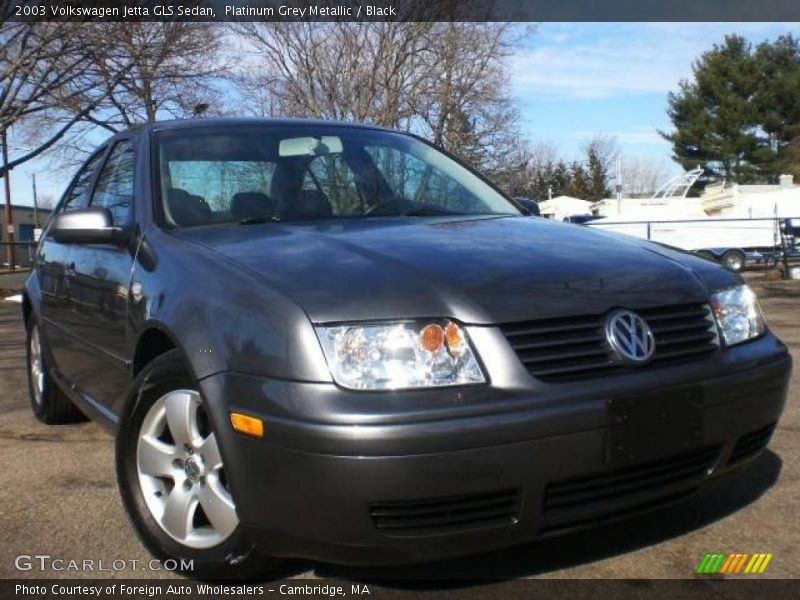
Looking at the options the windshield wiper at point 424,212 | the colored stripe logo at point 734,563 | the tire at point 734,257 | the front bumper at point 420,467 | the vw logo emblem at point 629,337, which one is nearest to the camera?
the front bumper at point 420,467

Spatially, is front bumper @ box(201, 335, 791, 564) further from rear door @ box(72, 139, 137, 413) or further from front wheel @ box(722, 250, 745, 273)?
front wheel @ box(722, 250, 745, 273)

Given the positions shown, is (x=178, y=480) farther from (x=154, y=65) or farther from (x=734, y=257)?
(x=734, y=257)

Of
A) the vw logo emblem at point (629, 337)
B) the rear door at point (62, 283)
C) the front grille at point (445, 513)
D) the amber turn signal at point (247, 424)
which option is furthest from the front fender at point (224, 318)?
the rear door at point (62, 283)

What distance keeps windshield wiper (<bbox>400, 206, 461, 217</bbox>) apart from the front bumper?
1384 mm

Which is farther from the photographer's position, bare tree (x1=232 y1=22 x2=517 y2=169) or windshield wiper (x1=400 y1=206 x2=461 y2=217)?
bare tree (x1=232 y1=22 x2=517 y2=169)

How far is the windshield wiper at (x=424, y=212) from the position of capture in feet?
11.6

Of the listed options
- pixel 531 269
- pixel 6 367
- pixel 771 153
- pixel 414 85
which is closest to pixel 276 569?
pixel 531 269

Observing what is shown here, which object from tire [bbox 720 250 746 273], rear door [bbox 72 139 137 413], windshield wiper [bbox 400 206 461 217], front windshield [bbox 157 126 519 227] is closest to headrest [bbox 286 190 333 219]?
front windshield [bbox 157 126 519 227]

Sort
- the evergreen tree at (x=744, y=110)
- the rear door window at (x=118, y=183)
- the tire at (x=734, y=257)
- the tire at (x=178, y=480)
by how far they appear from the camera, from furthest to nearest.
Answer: the evergreen tree at (x=744, y=110) < the tire at (x=734, y=257) < the rear door window at (x=118, y=183) < the tire at (x=178, y=480)

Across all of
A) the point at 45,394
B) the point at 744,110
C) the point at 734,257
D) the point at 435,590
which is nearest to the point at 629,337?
the point at 435,590

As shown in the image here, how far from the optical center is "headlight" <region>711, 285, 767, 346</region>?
2.79 meters

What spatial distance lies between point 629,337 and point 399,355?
0.71 meters

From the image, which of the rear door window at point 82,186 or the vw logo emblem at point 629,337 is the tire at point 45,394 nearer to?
the rear door window at point 82,186

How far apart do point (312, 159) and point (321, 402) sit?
1799 millimetres
